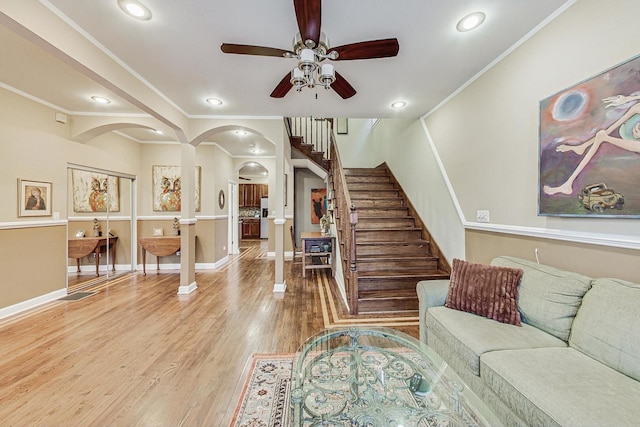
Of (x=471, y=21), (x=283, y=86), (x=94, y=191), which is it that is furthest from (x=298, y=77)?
(x=94, y=191)

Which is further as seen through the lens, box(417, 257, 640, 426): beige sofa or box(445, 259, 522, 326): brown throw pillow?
box(445, 259, 522, 326): brown throw pillow

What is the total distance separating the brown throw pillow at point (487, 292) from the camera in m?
1.83

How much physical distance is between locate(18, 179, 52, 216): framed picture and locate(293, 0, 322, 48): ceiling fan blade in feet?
13.5

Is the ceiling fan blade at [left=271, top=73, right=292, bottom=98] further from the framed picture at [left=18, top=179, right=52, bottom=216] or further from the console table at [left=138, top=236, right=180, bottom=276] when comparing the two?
the console table at [left=138, top=236, right=180, bottom=276]

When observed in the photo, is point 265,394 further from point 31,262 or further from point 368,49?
point 31,262

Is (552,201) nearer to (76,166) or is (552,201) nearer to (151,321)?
(151,321)

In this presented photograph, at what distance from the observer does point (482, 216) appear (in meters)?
2.74

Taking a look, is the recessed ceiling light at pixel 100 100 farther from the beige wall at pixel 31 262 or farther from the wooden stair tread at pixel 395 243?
the wooden stair tread at pixel 395 243

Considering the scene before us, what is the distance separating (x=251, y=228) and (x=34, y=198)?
24.7ft

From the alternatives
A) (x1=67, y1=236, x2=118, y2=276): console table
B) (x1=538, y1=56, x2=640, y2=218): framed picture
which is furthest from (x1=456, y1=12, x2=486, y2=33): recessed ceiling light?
(x1=67, y1=236, x2=118, y2=276): console table

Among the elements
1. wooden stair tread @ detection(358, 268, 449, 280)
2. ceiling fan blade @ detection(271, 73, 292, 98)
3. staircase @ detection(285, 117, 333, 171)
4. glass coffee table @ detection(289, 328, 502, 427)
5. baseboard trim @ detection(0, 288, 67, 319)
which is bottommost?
baseboard trim @ detection(0, 288, 67, 319)

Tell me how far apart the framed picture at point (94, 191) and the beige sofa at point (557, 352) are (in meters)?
5.82

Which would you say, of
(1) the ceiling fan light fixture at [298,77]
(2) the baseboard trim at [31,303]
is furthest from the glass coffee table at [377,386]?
(2) the baseboard trim at [31,303]

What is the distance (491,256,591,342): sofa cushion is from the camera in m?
1.58
